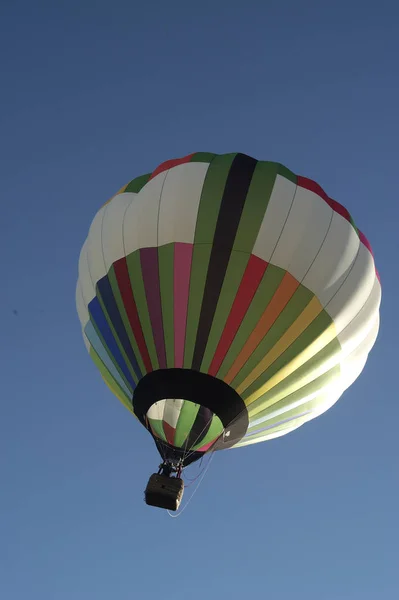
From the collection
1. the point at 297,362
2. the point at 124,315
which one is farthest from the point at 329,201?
the point at 124,315

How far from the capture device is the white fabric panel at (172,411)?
9.07 metres

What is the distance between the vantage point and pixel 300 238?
8938mm

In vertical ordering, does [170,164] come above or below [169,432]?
above

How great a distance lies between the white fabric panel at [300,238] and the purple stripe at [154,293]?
138 centimetres

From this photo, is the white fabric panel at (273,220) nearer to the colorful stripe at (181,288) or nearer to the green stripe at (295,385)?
the colorful stripe at (181,288)

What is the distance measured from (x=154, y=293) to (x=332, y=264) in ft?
6.86

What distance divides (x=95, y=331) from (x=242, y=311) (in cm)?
210

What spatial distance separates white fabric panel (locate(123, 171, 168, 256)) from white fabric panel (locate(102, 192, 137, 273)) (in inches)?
4.0

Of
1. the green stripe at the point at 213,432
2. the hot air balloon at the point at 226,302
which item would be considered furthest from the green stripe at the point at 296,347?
the green stripe at the point at 213,432

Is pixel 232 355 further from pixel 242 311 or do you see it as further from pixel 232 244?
pixel 232 244

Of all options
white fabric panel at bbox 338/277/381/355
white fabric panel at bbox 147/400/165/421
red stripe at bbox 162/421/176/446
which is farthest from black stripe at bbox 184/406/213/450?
white fabric panel at bbox 338/277/381/355

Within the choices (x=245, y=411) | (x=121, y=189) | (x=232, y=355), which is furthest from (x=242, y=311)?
(x=121, y=189)

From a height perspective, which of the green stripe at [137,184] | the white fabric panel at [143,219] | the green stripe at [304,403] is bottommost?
the green stripe at [304,403]

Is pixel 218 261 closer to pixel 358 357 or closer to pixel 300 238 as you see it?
pixel 300 238
